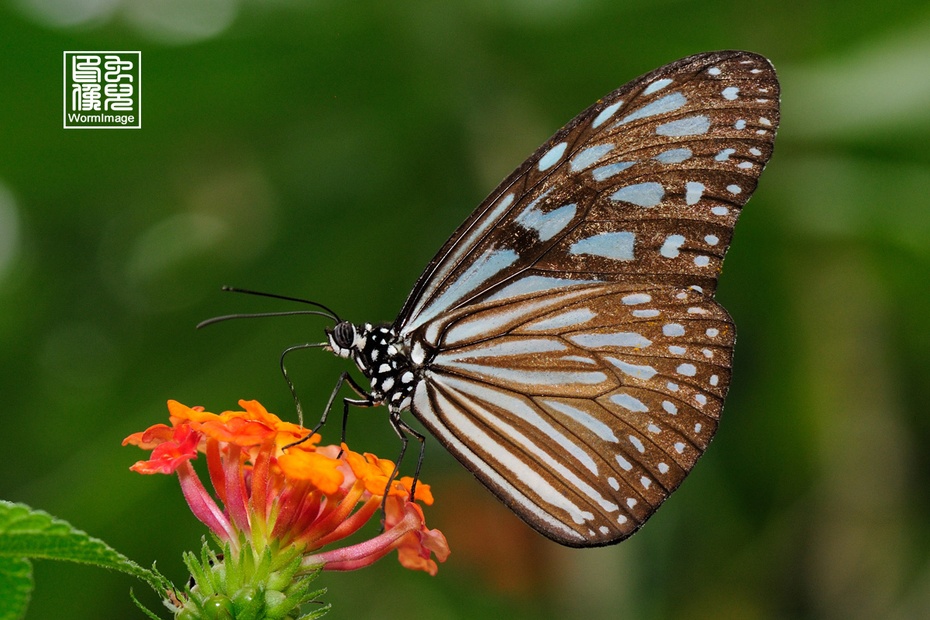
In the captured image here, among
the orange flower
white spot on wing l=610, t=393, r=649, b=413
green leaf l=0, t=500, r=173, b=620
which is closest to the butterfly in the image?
white spot on wing l=610, t=393, r=649, b=413

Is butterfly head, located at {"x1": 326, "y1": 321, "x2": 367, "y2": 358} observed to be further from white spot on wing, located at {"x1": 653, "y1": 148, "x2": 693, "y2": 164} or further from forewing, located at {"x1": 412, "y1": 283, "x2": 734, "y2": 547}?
white spot on wing, located at {"x1": 653, "y1": 148, "x2": 693, "y2": 164}

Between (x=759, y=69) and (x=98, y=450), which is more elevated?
(x=759, y=69)

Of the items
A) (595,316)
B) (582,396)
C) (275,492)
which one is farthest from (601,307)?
(275,492)

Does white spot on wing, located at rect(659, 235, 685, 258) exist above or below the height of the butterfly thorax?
above

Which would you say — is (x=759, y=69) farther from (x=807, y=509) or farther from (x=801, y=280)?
(x=807, y=509)

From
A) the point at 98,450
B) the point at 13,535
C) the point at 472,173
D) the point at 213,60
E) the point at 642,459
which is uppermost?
the point at 213,60

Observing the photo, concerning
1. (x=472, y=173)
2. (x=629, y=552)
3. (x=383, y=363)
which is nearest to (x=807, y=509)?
(x=629, y=552)

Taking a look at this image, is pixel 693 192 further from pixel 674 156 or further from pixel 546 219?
pixel 546 219
